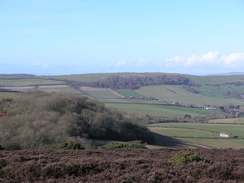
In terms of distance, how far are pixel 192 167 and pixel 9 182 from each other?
5.59 metres

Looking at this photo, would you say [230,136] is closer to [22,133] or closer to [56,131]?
[56,131]

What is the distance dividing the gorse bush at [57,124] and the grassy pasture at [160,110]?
78.5ft

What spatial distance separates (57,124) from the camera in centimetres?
3109

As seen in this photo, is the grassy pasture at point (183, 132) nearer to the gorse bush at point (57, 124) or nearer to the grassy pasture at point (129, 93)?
the gorse bush at point (57, 124)

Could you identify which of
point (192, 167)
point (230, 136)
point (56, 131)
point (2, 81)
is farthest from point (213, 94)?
point (192, 167)

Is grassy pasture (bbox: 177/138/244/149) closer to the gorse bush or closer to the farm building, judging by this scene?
the farm building

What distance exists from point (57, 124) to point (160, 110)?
4849 centimetres

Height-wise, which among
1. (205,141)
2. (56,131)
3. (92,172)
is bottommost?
(205,141)

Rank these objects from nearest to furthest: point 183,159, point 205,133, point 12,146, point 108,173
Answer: point 108,173 < point 183,159 < point 12,146 < point 205,133

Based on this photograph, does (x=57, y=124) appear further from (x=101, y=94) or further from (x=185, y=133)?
(x=101, y=94)

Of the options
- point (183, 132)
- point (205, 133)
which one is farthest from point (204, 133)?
point (183, 132)

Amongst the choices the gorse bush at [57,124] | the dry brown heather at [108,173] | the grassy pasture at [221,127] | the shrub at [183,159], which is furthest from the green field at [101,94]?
the dry brown heather at [108,173]

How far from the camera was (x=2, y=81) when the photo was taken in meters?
107

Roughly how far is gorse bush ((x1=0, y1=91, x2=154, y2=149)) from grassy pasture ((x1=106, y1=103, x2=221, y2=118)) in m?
23.9
